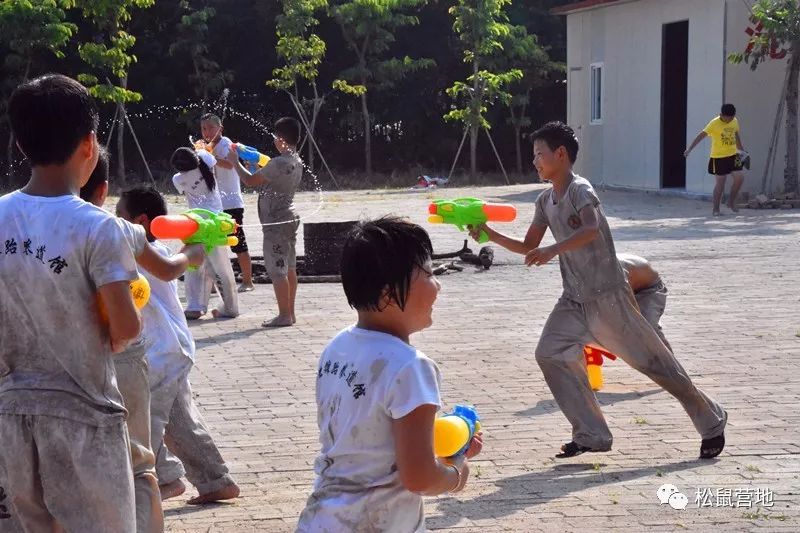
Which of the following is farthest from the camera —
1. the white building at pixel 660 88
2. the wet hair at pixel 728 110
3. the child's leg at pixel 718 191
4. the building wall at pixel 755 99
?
the white building at pixel 660 88

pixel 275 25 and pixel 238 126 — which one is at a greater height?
pixel 275 25

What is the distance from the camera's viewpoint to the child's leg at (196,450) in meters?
5.54

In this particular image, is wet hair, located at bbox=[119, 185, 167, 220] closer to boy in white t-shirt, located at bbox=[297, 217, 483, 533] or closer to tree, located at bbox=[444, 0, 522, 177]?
boy in white t-shirt, located at bbox=[297, 217, 483, 533]

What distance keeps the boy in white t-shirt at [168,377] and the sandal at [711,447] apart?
254cm

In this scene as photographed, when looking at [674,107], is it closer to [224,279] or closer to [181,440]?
[224,279]

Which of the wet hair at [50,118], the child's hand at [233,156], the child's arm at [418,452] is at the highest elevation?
the wet hair at [50,118]

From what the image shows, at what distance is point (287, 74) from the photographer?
3338cm

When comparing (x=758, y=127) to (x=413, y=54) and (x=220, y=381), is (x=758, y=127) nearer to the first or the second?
(x=413, y=54)

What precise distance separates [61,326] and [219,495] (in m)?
2.45

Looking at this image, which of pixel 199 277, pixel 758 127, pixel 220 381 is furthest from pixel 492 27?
pixel 220 381

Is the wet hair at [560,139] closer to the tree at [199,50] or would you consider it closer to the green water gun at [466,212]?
the green water gun at [466,212]

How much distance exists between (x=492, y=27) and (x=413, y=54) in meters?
4.77

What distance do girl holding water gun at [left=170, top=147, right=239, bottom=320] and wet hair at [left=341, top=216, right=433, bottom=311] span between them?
827 centimetres

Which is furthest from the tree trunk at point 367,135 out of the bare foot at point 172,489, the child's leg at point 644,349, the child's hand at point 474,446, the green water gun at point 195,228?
the child's hand at point 474,446
